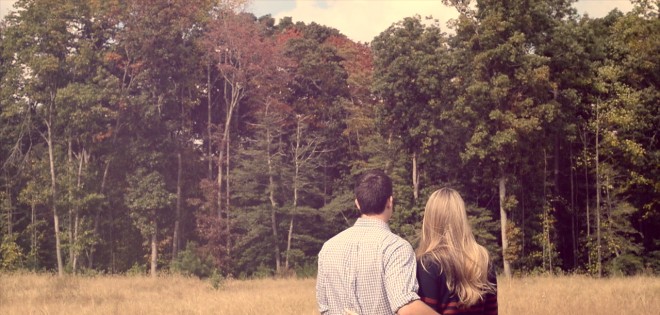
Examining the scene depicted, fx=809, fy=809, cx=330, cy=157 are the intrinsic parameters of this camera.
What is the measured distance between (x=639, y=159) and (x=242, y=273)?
18842 mm

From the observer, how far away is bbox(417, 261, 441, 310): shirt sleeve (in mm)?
4164

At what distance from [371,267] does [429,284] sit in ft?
1.18

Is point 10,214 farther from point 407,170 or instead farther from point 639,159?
point 639,159

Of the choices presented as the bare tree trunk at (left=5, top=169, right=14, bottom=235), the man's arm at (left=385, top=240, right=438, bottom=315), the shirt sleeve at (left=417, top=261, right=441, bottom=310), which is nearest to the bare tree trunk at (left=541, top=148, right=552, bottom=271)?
the bare tree trunk at (left=5, top=169, right=14, bottom=235)

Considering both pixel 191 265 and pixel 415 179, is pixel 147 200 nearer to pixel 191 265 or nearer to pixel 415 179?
pixel 191 265

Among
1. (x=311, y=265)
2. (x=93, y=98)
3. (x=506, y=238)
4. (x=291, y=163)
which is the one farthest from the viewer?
(x=291, y=163)

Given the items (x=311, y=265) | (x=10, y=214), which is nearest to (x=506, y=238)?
(x=311, y=265)

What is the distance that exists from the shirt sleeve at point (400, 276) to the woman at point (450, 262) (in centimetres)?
25

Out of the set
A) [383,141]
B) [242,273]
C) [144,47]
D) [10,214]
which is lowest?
[242,273]

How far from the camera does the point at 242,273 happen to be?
1544 inches

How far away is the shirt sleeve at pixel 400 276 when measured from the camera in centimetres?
389

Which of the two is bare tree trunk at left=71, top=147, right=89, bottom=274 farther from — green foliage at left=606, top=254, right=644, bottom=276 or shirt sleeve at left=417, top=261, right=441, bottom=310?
shirt sleeve at left=417, top=261, right=441, bottom=310

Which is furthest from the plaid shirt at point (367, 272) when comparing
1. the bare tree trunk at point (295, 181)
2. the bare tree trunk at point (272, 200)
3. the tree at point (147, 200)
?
the bare tree trunk at point (272, 200)

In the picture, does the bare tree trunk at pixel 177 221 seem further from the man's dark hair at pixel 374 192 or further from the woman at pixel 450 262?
the man's dark hair at pixel 374 192
